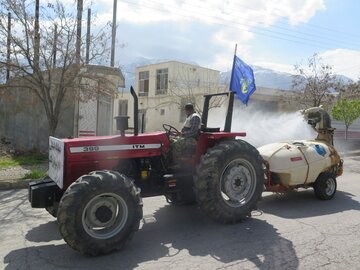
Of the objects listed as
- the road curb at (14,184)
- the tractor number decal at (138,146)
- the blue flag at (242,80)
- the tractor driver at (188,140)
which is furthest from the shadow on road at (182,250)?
the road curb at (14,184)

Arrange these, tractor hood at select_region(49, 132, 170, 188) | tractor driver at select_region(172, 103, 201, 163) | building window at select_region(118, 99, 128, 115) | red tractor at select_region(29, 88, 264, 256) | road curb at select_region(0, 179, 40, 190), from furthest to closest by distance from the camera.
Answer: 1. building window at select_region(118, 99, 128, 115)
2. road curb at select_region(0, 179, 40, 190)
3. tractor driver at select_region(172, 103, 201, 163)
4. tractor hood at select_region(49, 132, 170, 188)
5. red tractor at select_region(29, 88, 264, 256)

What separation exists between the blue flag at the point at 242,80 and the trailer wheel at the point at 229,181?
58.1 inches

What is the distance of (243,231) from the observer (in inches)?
243

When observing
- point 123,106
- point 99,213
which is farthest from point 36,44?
point 123,106

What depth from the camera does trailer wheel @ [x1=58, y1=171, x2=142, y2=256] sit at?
16.2 feet

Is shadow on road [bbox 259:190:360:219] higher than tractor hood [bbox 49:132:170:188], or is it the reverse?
tractor hood [bbox 49:132:170:188]

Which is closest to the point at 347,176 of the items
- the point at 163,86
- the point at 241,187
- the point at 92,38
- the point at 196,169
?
the point at 241,187

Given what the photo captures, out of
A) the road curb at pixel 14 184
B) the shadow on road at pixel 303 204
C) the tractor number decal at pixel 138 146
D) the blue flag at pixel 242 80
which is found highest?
the blue flag at pixel 242 80

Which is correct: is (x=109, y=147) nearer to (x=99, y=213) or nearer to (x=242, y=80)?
(x=99, y=213)

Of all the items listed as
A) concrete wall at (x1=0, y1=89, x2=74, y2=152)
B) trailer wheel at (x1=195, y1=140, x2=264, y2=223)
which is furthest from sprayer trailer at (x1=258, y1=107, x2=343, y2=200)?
concrete wall at (x1=0, y1=89, x2=74, y2=152)

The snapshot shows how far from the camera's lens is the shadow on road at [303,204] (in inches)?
292

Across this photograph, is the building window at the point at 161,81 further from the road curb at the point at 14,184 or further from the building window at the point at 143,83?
the road curb at the point at 14,184

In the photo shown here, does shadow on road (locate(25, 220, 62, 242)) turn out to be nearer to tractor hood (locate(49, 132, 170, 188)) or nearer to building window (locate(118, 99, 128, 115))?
tractor hood (locate(49, 132, 170, 188))

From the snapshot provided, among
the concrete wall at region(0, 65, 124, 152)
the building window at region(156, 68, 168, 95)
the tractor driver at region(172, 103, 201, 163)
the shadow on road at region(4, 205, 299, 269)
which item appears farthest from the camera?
Result: the building window at region(156, 68, 168, 95)
